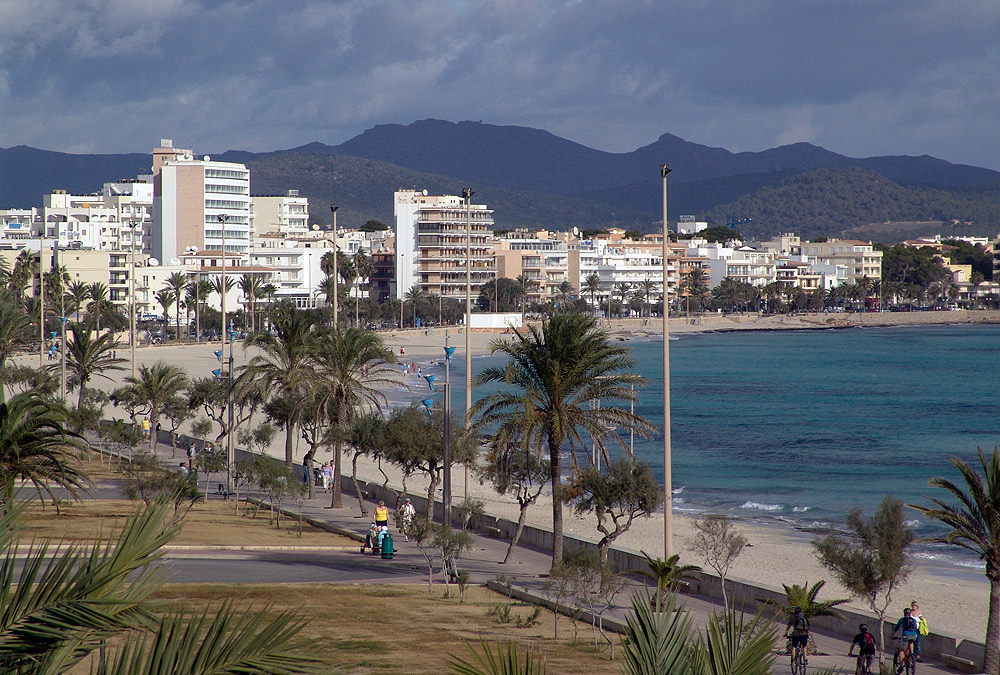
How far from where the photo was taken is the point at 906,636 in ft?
46.5

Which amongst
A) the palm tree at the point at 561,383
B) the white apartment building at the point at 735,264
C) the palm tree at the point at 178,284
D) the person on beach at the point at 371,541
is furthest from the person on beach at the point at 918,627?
the white apartment building at the point at 735,264

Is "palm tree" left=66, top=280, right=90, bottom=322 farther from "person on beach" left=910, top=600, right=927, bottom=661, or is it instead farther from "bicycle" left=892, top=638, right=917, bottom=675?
"bicycle" left=892, top=638, right=917, bottom=675

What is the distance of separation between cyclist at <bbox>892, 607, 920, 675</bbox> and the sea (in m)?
7.72

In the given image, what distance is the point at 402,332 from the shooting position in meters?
118

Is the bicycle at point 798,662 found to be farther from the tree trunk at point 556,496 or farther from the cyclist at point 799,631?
the tree trunk at point 556,496

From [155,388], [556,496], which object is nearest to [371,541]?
[556,496]

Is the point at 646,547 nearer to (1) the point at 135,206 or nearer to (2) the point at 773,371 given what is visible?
(2) the point at 773,371

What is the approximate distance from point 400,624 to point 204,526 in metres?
10.5

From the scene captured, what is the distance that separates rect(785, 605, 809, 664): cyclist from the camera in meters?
13.8

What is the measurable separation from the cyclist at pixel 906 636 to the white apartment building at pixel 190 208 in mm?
128110

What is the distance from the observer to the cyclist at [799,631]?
45.1 ft

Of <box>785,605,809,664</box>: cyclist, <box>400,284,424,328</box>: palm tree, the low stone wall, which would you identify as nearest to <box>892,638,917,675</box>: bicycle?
<box>785,605,809,664</box>: cyclist

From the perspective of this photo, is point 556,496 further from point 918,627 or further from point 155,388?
point 155,388

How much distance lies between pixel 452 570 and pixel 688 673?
49.6 feet
